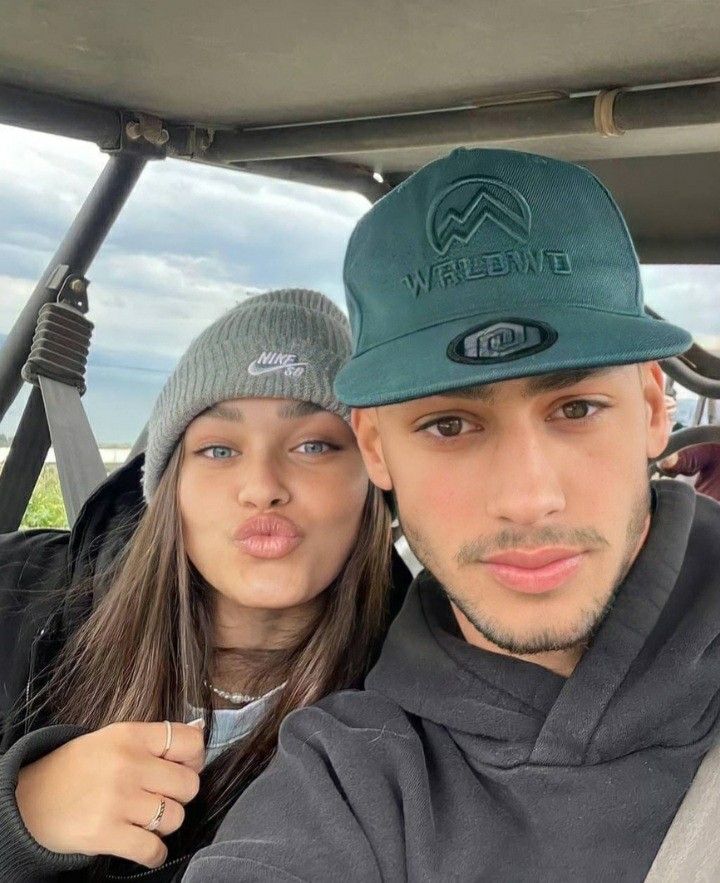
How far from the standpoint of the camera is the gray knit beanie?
1254 millimetres

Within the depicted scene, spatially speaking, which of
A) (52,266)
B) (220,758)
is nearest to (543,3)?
(220,758)

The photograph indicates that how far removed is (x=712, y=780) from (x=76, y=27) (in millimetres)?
1132

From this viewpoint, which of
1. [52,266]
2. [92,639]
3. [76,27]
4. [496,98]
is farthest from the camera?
[52,266]

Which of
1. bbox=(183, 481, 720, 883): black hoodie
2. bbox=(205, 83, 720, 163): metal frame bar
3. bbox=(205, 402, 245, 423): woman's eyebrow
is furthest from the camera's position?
bbox=(205, 402, 245, 423): woman's eyebrow

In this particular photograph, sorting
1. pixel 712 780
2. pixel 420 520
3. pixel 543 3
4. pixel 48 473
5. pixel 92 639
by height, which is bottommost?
pixel 712 780

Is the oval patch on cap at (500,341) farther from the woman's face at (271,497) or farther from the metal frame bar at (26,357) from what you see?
the metal frame bar at (26,357)

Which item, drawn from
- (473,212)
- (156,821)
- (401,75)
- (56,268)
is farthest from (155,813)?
(56,268)

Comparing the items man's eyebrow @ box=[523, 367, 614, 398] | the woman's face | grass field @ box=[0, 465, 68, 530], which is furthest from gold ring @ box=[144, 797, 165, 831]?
grass field @ box=[0, 465, 68, 530]

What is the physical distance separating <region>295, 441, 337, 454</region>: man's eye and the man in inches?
10.1

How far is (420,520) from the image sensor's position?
3.24 ft

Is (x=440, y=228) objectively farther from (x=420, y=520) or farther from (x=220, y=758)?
(x=220, y=758)

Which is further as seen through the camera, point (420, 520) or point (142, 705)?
point (142, 705)

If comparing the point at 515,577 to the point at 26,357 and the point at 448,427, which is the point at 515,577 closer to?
the point at 448,427

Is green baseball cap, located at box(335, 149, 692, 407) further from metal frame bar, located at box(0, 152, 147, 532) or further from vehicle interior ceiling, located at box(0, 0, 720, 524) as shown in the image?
metal frame bar, located at box(0, 152, 147, 532)
